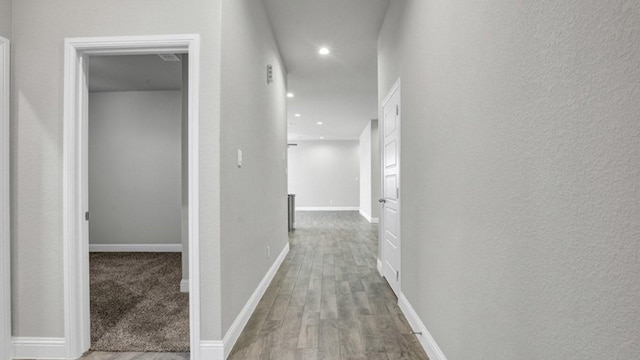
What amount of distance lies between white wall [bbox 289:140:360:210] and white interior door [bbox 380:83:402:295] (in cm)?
855

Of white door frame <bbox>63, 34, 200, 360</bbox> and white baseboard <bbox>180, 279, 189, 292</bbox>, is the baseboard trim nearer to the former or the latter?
white door frame <bbox>63, 34, 200, 360</bbox>

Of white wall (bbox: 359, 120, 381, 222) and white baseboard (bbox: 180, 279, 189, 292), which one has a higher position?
white wall (bbox: 359, 120, 381, 222)

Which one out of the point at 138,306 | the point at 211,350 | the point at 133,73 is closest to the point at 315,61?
the point at 133,73

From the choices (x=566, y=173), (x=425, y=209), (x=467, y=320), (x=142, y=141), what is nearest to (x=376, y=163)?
(x=142, y=141)

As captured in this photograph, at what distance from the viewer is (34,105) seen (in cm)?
204

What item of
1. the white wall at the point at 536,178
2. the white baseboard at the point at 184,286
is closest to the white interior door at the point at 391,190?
the white wall at the point at 536,178

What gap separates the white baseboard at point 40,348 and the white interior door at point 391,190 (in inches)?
93.5

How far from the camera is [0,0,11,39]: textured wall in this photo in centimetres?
199

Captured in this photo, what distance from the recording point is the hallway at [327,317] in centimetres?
209

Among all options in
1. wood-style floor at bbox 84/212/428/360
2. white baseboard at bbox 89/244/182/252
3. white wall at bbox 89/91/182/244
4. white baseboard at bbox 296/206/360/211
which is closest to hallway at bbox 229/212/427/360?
wood-style floor at bbox 84/212/428/360

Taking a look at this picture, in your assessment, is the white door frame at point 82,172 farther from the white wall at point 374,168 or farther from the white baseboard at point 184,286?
the white wall at point 374,168

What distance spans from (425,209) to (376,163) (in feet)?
22.4

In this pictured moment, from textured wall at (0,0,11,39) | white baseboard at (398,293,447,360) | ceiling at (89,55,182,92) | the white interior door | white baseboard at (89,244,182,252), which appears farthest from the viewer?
white baseboard at (89,244,182,252)

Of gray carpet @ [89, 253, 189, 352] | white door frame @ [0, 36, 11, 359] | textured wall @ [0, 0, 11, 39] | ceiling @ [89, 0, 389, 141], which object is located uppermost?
ceiling @ [89, 0, 389, 141]
